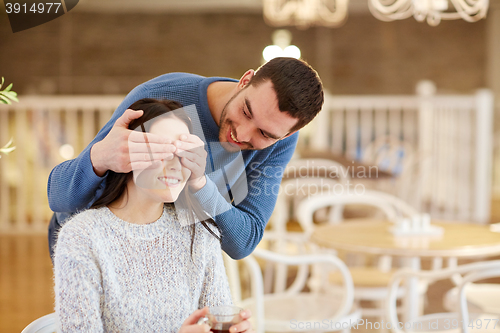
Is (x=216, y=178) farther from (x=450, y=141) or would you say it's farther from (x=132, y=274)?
(x=450, y=141)

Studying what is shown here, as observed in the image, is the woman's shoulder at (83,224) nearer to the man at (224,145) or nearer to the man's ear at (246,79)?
the man at (224,145)

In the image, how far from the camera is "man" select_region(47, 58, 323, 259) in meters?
0.83

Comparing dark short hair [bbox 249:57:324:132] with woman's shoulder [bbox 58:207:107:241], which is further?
dark short hair [bbox 249:57:324:132]

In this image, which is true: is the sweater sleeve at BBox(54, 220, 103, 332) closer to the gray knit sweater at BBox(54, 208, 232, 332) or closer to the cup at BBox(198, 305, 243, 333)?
the gray knit sweater at BBox(54, 208, 232, 332)

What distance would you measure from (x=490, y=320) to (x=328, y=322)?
519 mm

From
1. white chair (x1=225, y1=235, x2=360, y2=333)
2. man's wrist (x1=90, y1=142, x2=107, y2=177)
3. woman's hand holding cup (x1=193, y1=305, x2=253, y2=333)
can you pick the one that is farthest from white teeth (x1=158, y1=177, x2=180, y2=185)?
white chair (x1=225, y1=235, x2=360, y2=333)

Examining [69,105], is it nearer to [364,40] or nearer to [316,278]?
[316,278]

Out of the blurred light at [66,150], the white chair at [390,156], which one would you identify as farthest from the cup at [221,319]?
the blurred light at [66,150]

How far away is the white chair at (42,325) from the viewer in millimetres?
945

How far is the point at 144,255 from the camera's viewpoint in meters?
0.95

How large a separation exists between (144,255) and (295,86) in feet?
1.49

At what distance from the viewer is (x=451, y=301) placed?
5.96 feet

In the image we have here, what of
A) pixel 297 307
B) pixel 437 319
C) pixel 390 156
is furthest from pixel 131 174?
pixel 390 156

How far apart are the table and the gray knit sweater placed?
87 cm
